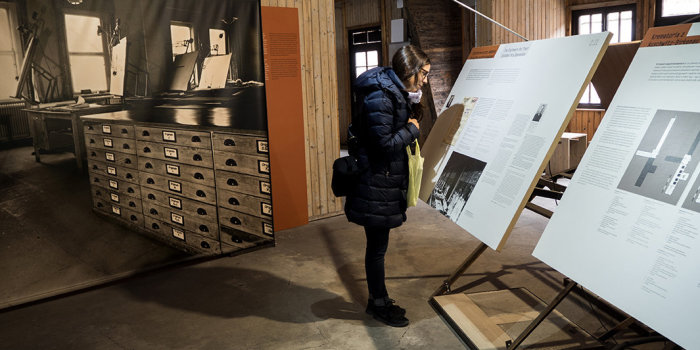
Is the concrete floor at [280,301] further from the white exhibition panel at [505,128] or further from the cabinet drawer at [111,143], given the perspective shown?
the white exhibition panel at [505,128]

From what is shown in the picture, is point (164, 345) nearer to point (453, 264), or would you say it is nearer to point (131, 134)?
point (131, 134)

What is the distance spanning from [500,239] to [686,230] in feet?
2.77

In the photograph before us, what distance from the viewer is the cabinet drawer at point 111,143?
3.64 metres

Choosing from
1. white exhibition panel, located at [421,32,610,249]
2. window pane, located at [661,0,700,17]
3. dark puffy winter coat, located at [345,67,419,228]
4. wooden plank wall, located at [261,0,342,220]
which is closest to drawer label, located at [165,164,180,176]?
wooden plank wall, located at [261,0,342,220]

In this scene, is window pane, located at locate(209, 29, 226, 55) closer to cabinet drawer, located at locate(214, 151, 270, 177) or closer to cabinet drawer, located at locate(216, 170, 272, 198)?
cabinet drawer, located at locate(214, 151, 270, 177)

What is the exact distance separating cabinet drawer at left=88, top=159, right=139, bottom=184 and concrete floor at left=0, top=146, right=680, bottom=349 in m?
0.19

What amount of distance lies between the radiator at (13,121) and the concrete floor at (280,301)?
0.52ft

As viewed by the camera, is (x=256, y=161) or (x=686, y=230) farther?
(x=256, y=161)

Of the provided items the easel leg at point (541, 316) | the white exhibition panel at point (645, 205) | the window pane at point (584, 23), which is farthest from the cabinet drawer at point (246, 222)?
the window pane at point (584, 23)

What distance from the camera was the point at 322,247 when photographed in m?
4.49

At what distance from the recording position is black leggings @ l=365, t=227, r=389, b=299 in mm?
2971

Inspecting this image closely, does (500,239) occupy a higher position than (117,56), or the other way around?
(117,56)

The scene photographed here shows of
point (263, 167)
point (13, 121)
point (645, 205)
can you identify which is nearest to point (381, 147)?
point (645, 205)

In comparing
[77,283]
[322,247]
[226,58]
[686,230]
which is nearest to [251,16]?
[226,58]
